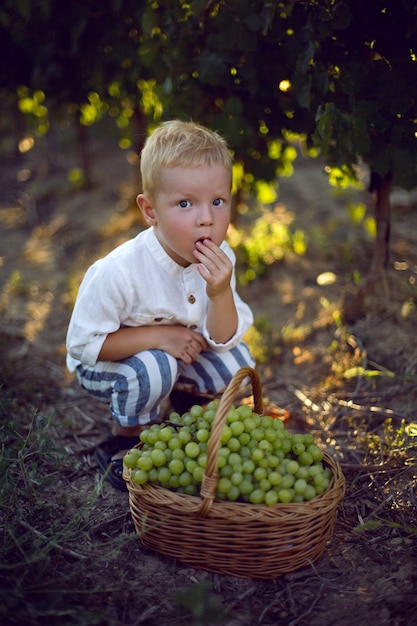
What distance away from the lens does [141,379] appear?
236cm

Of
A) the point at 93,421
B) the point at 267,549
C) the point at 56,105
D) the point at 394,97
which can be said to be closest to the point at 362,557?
the point at 267,549

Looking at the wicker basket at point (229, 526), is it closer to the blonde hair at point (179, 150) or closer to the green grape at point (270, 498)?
the green grape at point (270, 498)

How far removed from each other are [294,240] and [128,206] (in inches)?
78.7

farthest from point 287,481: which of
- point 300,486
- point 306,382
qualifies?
point 306,382

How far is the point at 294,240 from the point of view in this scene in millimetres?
4332

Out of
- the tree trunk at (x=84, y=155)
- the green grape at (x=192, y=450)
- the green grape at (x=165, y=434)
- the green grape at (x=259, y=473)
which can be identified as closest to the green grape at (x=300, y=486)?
the green grape at (x=259, y=473)

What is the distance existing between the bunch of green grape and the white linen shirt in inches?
21.4

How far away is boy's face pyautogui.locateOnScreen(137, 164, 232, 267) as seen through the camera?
2.21m

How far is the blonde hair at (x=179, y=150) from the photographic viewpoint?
2.21 m

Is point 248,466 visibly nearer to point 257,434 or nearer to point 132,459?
point 257,434

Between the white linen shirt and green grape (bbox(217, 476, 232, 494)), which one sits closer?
green grape (bbox(217, 476, 232, 494))

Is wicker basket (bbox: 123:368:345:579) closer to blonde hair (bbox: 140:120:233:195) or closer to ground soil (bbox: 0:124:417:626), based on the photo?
ground soil (bbox: 0:124:417:626)

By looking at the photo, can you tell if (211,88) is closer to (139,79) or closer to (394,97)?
(394,97)

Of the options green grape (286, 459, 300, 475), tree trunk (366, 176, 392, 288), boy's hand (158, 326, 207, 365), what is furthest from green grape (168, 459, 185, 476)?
tree trunk (366, 176, 392, 288)
